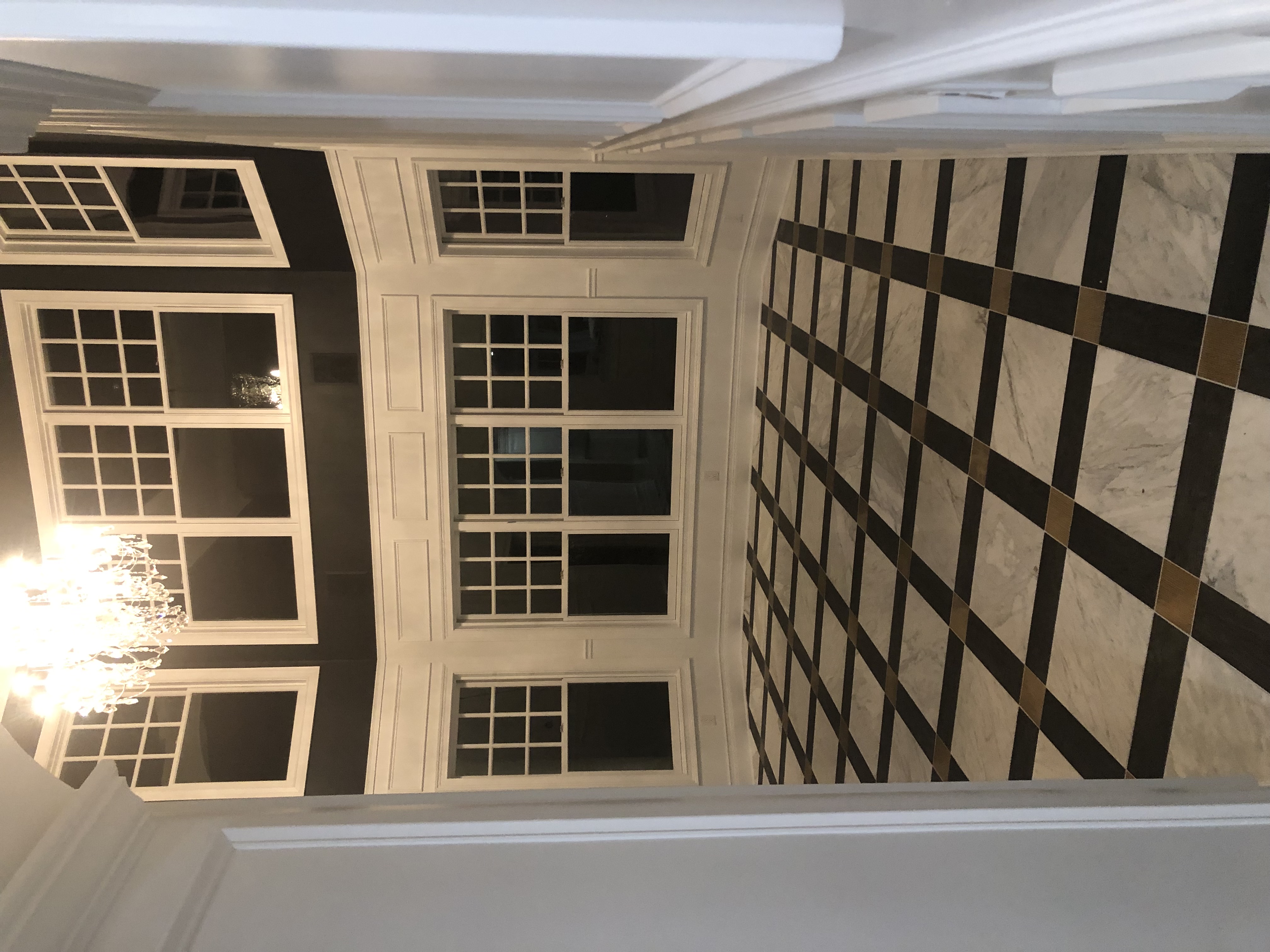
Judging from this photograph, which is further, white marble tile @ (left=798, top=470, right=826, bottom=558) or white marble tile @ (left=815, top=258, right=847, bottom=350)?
white marble tile @ (left=798, top=470, right=826, bottom=558)

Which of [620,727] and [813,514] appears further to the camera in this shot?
[620,727]

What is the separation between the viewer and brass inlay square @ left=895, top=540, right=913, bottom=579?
3.37 meters

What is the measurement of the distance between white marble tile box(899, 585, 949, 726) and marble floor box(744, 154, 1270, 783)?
1 centimetres

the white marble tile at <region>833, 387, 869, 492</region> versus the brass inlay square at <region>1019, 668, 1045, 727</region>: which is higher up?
the white marble tile at <region>833, 387, 869, 492</region>

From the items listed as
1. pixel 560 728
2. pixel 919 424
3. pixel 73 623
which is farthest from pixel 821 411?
pixel 73 623

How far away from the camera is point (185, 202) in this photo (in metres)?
5.03

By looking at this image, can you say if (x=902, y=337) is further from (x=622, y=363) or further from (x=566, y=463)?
(x=566, y=463)

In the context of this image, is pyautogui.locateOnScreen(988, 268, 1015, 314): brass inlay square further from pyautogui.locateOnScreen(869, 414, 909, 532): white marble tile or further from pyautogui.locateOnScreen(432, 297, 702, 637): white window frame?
pyautogui.locateOnScreen(432, 297, 702, 637): white window frame

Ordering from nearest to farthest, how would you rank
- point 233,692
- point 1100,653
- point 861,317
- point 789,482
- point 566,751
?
point 1100,653 → point 861,317 → point 789,482 → point 233,692 → point 566,751

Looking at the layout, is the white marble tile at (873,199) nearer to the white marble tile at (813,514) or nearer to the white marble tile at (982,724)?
the white marble tile at (813,514)

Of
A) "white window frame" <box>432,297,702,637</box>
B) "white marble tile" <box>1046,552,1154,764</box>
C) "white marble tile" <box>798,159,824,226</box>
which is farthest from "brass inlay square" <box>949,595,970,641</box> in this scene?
"white window frame" <box>432,297,702,637</box>

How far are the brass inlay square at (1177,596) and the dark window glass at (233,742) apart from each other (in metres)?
5.39

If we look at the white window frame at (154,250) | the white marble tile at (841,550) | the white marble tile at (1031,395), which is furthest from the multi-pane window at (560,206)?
the white marble tile at (1031,395)

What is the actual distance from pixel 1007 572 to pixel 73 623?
3953mm
